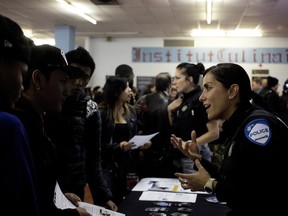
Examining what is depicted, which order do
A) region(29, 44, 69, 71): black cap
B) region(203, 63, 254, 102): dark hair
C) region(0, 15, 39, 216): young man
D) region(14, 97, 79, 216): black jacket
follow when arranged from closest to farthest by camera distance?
region(0, 15, 39, 216): young man < region(14, 97, 79, 216): black jacket < region(29, 44, 69, 71): black cap < region(203, 63, 254, 102): dark hair

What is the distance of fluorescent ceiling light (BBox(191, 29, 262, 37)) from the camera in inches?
423

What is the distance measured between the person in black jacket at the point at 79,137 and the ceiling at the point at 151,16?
5.31 metres

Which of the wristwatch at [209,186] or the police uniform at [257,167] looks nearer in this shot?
the police uniform at [257,167]

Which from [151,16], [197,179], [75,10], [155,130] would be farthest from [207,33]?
[197,179]

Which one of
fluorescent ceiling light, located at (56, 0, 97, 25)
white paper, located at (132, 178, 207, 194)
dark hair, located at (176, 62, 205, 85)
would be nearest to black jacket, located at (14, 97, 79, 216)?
white paper, located at (132, 178, 207, 194)

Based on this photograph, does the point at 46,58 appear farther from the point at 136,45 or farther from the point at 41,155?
the point at 136,45

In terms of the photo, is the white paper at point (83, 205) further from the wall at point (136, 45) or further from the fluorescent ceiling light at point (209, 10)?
the wall at point (136, 45)

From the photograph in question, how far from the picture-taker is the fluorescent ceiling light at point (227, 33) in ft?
35.2

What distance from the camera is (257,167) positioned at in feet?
5.23

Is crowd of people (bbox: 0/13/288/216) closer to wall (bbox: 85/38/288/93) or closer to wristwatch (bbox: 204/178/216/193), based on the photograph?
wristwatch (bbox: 204/178/216/193)

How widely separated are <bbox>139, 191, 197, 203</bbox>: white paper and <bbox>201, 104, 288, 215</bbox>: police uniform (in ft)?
2.35

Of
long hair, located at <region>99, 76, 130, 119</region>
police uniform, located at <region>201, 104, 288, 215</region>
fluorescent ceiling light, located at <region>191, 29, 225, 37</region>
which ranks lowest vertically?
police uniform, located at <region>201, 104, 288, 215</region>

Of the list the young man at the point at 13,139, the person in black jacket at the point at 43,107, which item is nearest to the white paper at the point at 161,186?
the person in black jacket at the point at 43,107

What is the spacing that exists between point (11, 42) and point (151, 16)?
7.96 metres
